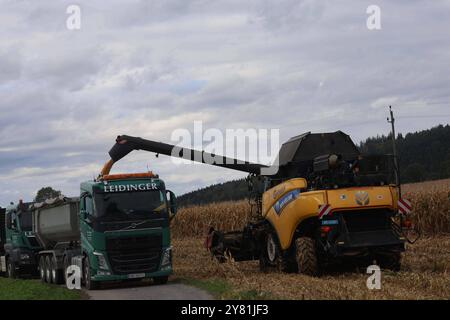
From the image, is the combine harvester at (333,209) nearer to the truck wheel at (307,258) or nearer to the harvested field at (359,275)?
the truck wheel at (307,258)

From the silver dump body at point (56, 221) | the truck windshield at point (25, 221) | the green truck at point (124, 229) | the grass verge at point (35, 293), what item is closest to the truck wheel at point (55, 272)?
the silver dump body at point (56, 221)

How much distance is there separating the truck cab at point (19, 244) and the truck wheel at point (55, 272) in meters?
3.73

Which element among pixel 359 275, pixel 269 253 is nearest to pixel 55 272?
pixel 269 253

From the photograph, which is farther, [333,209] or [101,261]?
[101,261]

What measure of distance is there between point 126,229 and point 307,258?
496cm

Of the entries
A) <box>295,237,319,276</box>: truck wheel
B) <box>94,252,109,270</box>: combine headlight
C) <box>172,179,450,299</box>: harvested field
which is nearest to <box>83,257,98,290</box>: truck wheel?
<box>94,252,109,270</box>: combine headlight

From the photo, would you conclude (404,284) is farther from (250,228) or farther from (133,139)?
(133,139)

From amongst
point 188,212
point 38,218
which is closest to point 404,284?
point 38,218

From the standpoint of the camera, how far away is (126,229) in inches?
821

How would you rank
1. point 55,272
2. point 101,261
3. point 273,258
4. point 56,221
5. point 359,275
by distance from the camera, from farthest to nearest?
point 56,221 < point 55,272 < point 273,258 < point 101,261 < point 359,275

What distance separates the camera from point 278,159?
23.2m

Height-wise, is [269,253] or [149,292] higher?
[269,253]

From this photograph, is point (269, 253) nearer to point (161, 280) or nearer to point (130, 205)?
point (161, 280)

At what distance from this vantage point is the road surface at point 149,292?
1712 centimetres
